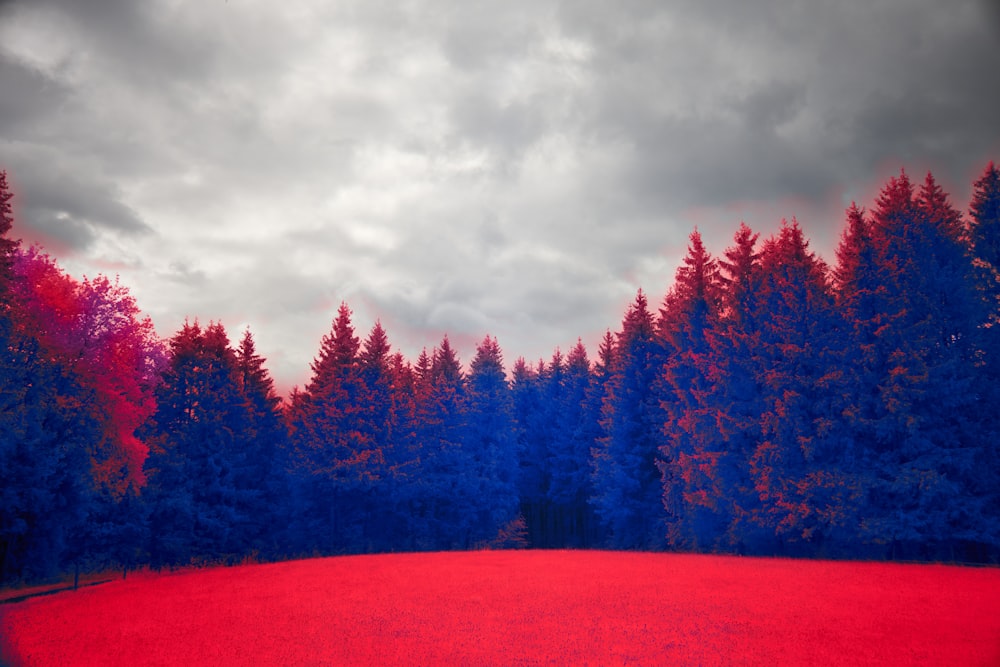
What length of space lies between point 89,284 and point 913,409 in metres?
38.8

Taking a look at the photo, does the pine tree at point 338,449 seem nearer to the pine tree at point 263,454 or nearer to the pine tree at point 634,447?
the pine tree at point 263,454

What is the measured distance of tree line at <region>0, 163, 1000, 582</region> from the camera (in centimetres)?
2447

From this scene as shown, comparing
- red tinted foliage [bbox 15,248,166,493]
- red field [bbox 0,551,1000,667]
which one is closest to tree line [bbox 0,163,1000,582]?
red tinted foliage [bbox 15,248,166,493]

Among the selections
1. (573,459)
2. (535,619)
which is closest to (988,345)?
(535,619)

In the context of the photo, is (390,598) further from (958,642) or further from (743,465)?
Answer: (743,465)

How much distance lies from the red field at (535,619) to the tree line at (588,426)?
4686mm

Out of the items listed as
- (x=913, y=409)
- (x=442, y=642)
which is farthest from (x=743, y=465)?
(x=442, y=642)

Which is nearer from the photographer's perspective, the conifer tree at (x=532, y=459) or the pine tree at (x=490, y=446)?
the pine tree at (x=490, y=446)

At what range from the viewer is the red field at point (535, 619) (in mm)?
11625

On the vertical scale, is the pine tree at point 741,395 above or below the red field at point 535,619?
above

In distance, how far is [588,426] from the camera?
53.2m

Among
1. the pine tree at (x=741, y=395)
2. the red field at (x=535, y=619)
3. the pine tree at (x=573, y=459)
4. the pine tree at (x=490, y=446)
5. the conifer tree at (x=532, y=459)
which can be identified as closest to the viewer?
the red field at (x=535, y=619)

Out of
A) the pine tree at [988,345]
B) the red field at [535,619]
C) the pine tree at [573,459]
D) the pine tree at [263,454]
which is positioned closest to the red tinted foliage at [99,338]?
the red field at [535,619]

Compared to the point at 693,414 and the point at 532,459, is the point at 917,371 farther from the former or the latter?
the point at 532,459
